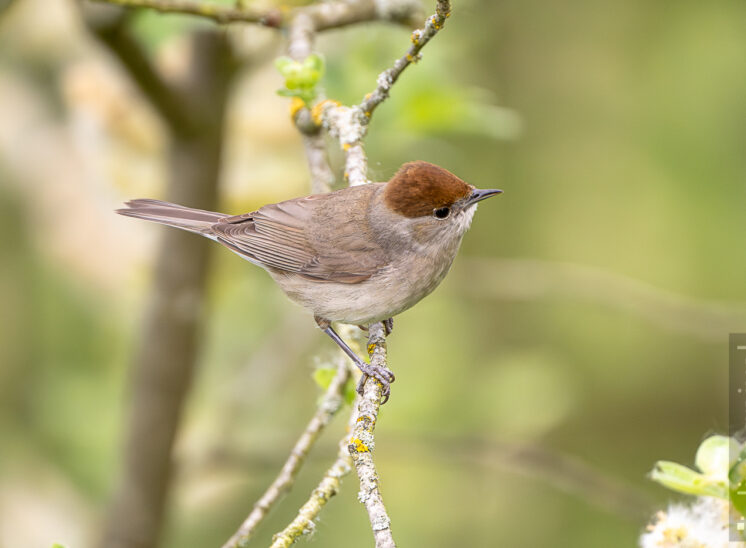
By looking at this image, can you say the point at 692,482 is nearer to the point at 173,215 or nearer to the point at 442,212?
the point at 442,212

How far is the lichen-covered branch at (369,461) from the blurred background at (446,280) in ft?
4.75

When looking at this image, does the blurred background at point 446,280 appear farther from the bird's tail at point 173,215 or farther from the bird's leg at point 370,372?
the bird's leg at point 370,372

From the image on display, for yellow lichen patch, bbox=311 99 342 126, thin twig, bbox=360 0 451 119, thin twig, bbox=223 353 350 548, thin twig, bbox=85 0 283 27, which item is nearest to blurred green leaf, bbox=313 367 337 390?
thin twig, bbox=223 353 350 548

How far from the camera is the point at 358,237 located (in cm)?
350

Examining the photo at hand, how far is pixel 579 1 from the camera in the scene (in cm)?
790

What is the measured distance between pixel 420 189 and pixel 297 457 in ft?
4.38

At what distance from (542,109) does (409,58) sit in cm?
588

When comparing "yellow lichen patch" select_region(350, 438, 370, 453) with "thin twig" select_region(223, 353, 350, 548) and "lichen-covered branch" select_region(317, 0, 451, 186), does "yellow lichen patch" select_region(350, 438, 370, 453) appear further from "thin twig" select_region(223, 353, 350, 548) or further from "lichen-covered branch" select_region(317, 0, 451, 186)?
"lichen-covered branch" select_region(317, 0, 451, 186)

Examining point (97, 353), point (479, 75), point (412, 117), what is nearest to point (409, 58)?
point (412, 117)

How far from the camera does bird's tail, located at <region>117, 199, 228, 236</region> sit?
3.42m

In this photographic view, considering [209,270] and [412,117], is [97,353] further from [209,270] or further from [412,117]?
[412,117]

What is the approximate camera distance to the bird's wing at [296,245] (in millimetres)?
3479

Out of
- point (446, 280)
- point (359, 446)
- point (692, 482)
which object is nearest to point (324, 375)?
point (359, 446)

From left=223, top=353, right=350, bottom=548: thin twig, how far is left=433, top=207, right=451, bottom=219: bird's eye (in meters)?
0.90
